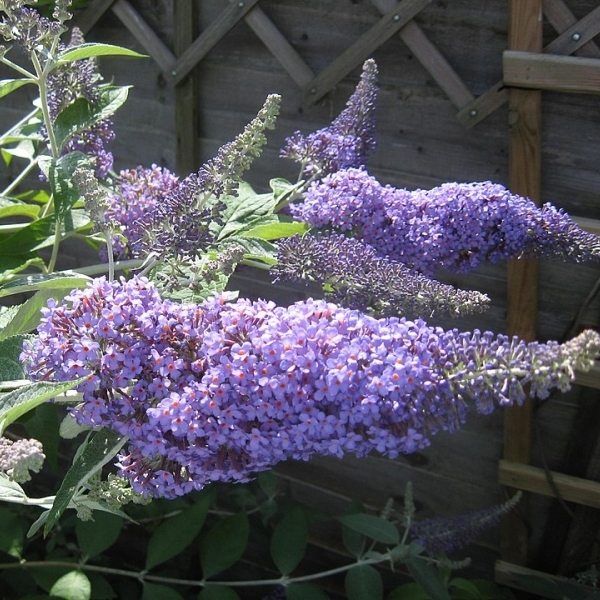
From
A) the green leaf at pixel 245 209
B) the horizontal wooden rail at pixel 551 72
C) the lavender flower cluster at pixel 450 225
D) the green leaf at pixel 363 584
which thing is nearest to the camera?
the lavender flower cluster at pixel 450 225

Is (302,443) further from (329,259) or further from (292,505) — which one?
(292,505)

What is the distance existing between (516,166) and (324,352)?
3.71 feet

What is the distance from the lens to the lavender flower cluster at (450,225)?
1.18 meters

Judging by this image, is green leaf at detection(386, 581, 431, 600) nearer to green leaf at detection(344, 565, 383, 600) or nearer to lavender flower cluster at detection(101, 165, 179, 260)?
green leaf at detection(344, 565, 383, 600)

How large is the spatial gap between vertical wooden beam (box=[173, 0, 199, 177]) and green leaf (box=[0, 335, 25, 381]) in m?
1.44

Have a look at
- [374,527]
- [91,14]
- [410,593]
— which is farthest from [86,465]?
[91,14]

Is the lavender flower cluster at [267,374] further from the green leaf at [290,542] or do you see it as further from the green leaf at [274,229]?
the green leaf at [290,542]

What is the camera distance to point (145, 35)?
226 centimetres

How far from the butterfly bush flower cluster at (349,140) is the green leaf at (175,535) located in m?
1.01

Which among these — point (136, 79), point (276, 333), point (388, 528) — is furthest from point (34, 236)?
point (136, 79)

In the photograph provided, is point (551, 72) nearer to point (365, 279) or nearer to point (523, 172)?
point (523, 172)

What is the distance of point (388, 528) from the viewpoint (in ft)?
5.90

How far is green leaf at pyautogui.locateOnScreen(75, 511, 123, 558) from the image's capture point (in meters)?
1.91

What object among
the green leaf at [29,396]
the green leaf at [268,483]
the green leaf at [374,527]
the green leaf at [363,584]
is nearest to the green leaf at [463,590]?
the green leaf at [363,584]
